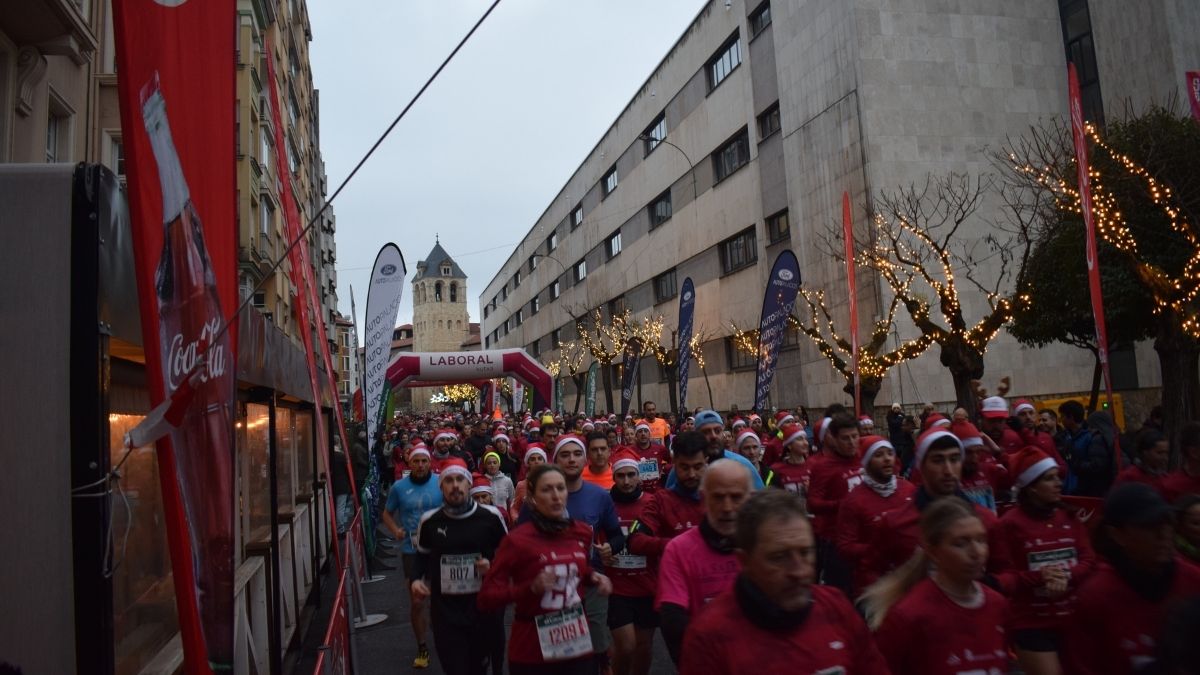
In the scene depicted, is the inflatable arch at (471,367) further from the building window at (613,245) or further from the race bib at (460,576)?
the building window at (613,245)

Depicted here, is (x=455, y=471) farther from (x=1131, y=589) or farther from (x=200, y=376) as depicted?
(x=1131, y=589)

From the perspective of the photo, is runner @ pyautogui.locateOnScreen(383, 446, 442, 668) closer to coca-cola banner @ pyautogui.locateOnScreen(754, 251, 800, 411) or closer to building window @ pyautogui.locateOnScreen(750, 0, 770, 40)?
coca-cola banner @ pyautogui.locateOnScreen(754, 251, 800, 411)

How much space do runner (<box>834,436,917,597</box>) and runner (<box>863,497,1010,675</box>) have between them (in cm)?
186

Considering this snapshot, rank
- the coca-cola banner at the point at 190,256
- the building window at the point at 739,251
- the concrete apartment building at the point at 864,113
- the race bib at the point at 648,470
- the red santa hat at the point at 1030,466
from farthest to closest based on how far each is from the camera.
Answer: the building window at the point at 739,251, the concrete apartment building at the point at 864,113, the race bib at the point at 648,470, the red santa hat at the point at 1030,466, the coca-cola banner at the point at 190,256

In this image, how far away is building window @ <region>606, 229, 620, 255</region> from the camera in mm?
51281

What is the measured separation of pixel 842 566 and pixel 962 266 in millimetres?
20771

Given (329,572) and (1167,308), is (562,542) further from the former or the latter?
(1167,308)

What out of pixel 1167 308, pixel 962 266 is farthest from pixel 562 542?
pixel 962 266

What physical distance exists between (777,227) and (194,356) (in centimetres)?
2984

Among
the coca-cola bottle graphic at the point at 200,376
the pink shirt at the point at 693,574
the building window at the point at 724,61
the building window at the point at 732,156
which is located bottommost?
the pink shirt at the point at 693,574

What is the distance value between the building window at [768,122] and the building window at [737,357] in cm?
789

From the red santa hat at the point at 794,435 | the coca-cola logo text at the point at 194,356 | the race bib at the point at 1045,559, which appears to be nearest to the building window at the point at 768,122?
the red santa hat at the point at 794,435

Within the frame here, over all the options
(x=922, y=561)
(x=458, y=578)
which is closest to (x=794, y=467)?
(x=458, y=578)

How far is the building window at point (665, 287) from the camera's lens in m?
41.7
